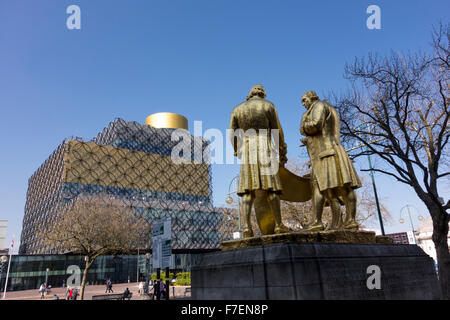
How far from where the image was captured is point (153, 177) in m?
72.2

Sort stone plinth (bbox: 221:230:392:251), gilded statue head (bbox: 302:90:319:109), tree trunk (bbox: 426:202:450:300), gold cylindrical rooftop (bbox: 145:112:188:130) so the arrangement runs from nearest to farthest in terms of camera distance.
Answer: stone plinth (bbox: 221:230:392:251)
gilded statue head (bbox: 302:90:319:109)
tree trunk (bbox: 426:202:450:300)
gold cylindrical rooftop (bbox: 145:112:188:130)

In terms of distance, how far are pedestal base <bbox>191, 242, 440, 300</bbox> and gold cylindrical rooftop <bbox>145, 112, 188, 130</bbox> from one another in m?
91.5

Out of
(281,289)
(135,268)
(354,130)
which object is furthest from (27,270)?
(281,289)

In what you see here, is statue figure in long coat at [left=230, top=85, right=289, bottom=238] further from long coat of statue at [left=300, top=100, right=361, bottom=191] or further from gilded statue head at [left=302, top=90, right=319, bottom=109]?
gilded statue head at [left=302, top=90, right=319, bottom=109]

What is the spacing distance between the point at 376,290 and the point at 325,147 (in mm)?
2754

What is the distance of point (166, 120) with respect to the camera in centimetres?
9588

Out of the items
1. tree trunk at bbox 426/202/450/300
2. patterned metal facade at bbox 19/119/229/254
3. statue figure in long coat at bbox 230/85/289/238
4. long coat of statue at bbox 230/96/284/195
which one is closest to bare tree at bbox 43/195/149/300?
statue figure in long coat at bbox 230/85/289/238

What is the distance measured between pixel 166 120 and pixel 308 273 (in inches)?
3713

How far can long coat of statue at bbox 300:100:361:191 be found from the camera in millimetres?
6258

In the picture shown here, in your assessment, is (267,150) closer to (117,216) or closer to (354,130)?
(354,130)

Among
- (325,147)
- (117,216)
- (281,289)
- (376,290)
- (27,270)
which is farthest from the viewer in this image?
(27,270)
